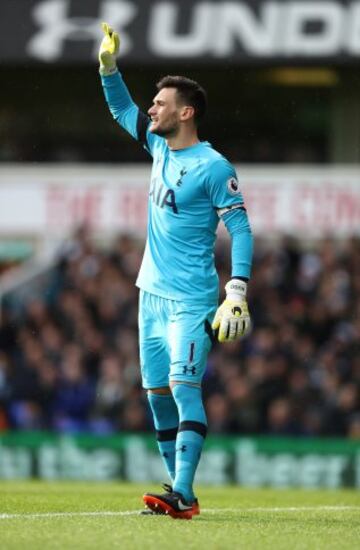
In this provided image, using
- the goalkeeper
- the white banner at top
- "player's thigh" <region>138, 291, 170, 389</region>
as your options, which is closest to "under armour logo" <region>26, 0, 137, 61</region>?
the white banner at top

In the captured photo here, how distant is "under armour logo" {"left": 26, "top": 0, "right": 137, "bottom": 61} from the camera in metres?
21.1

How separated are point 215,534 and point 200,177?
208 centimetres

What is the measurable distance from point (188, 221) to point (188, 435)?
3.87 ft

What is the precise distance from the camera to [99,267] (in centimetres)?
1928

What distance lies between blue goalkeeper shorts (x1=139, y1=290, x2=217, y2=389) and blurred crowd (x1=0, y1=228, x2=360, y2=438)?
8.30 m

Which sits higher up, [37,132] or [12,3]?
[12,3]

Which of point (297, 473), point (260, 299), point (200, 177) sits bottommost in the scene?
point (297, 473)

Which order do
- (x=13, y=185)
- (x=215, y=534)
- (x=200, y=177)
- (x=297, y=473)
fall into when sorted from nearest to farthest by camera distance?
1. (x=215, y=534)
2. (x=200, y=177)
3. (x=297, y=473)
4. (x=13, y=185)

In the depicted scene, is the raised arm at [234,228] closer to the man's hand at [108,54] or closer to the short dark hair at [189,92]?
the short dark hair at [189,92]

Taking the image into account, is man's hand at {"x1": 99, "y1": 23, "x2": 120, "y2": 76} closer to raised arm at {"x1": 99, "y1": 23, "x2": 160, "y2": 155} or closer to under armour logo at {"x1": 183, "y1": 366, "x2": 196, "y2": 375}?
raised arm at {"x1": 99, "y1": 23, "x2": 160, "y2": 155}

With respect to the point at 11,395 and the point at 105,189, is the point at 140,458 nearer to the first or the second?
the point at 11,395

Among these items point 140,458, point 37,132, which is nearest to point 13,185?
point 37,132

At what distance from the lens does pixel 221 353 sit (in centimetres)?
1747

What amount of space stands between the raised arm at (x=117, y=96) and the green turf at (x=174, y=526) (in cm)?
215
